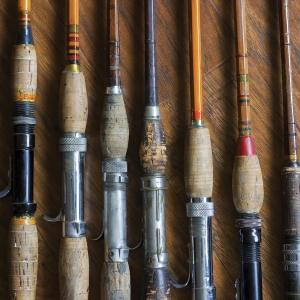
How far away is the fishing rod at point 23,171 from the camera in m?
1.38

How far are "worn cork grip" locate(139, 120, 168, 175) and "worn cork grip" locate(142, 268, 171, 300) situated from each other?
0.22 metres

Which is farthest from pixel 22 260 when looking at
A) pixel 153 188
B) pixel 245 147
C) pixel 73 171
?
pixel 245 147

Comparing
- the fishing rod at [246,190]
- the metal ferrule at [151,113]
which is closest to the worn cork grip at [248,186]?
the fishing rod at [246,190]

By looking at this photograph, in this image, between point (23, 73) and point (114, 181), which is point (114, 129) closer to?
point (114, 181)

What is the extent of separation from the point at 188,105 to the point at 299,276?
472mm

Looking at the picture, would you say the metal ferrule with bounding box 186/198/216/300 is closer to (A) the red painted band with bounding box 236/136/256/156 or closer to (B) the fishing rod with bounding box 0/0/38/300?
(A) the red painted band with bounding box 236/136/256/156

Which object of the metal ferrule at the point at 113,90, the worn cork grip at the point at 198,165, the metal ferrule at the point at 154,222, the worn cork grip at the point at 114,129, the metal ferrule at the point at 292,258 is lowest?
the metal ferrule at the point at 292,258

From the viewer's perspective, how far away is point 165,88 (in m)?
1.52

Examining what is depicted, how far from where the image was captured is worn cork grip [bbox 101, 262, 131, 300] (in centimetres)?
139

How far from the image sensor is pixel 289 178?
1.45 metres

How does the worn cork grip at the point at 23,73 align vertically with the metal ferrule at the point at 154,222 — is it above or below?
above

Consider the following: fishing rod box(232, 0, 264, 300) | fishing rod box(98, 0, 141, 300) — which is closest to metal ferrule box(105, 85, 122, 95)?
fishing rod box(98, 0, 141, 300)

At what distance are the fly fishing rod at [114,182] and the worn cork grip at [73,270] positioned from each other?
0.04 m

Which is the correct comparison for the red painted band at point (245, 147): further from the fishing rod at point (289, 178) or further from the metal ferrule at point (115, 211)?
the metal ferrule at point (115, 211)
